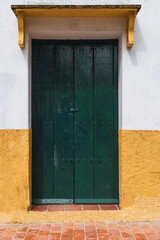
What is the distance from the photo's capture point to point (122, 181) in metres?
3.49

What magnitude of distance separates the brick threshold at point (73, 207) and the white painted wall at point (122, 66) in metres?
1.20

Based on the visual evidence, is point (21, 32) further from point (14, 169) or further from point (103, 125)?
point (14, 169)

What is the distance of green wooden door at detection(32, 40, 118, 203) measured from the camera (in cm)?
375

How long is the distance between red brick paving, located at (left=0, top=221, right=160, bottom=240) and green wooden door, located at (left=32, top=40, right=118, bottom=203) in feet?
1.40

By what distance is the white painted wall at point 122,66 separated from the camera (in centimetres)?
350

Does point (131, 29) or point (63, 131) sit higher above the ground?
point (131, 29)

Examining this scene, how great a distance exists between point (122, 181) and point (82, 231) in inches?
33.7

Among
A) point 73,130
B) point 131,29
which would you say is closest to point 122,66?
point 131,29

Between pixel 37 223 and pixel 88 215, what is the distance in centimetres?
72

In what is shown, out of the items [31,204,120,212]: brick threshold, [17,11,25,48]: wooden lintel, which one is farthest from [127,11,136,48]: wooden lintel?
[31,204,120,212]: brick threshold

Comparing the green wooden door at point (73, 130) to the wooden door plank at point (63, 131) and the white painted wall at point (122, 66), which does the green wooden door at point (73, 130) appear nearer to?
the wooden door plank at point (63, 131)

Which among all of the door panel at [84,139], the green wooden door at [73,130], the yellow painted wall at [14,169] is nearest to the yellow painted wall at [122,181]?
the yellow painted wall at [14,169]

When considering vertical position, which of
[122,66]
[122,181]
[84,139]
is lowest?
[122,181]

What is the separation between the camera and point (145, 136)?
350 centimetres
